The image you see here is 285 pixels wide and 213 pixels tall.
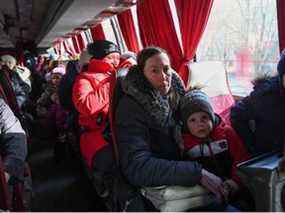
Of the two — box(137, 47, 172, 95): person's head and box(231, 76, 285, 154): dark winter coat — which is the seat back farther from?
box(231, 76, 285, 154): dark winter coat

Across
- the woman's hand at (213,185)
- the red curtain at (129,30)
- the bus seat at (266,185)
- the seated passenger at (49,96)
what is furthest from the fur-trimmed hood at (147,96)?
the red curtain at (129,30)

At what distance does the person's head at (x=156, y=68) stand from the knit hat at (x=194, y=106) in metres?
0.12

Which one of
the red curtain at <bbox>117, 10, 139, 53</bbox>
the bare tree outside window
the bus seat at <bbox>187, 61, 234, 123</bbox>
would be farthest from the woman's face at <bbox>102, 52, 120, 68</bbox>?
the red curtain at <bbox>117, 10, 139, 53</bbox>

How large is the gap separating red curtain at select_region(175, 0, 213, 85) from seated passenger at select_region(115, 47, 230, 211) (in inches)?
73.5

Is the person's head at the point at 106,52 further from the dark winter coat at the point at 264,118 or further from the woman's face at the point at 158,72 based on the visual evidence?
the dark winter coat at the point at 264,118

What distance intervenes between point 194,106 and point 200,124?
10 centimetres

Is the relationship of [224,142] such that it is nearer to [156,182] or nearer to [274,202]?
[156,182]

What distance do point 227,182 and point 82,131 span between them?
1.55 meters

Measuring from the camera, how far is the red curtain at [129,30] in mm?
6066

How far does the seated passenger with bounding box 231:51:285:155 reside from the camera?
77.3 inches

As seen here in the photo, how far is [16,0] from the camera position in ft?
27.1

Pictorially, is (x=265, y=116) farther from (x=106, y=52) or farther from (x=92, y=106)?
→ (x=106, y=52)

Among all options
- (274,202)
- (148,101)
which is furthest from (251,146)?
(274,202)

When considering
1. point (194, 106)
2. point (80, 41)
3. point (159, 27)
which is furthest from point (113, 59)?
point (80, 41)
